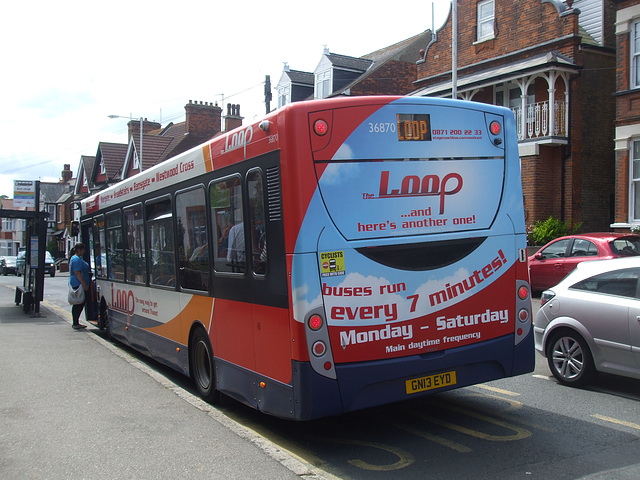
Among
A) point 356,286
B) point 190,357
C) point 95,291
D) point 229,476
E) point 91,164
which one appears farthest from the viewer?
point 91,164

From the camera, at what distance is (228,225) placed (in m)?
6.21

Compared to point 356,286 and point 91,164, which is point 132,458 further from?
point 91,164

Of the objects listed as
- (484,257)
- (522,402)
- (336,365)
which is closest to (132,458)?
(336,365)

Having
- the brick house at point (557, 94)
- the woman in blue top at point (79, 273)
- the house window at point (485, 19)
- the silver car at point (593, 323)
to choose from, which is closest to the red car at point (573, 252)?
the brick house at point (557, 94)

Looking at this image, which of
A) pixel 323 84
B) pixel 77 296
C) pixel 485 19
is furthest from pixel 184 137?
pixel 77 296

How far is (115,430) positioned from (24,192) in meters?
14.1

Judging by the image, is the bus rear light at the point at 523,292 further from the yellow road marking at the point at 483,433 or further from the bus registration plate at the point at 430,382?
the yellow road marking at the point at 483,433

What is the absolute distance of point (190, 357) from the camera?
296 inches

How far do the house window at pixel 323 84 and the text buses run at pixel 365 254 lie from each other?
29336mm

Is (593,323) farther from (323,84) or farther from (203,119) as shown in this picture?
(203,119)

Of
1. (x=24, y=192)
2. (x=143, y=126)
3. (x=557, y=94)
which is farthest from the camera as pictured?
(x=143, y=126)

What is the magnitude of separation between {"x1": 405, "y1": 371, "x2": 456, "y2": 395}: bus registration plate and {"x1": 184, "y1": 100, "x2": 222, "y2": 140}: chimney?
40.6 meters

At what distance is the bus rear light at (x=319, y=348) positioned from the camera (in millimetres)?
4918

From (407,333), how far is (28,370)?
612 centimetres
